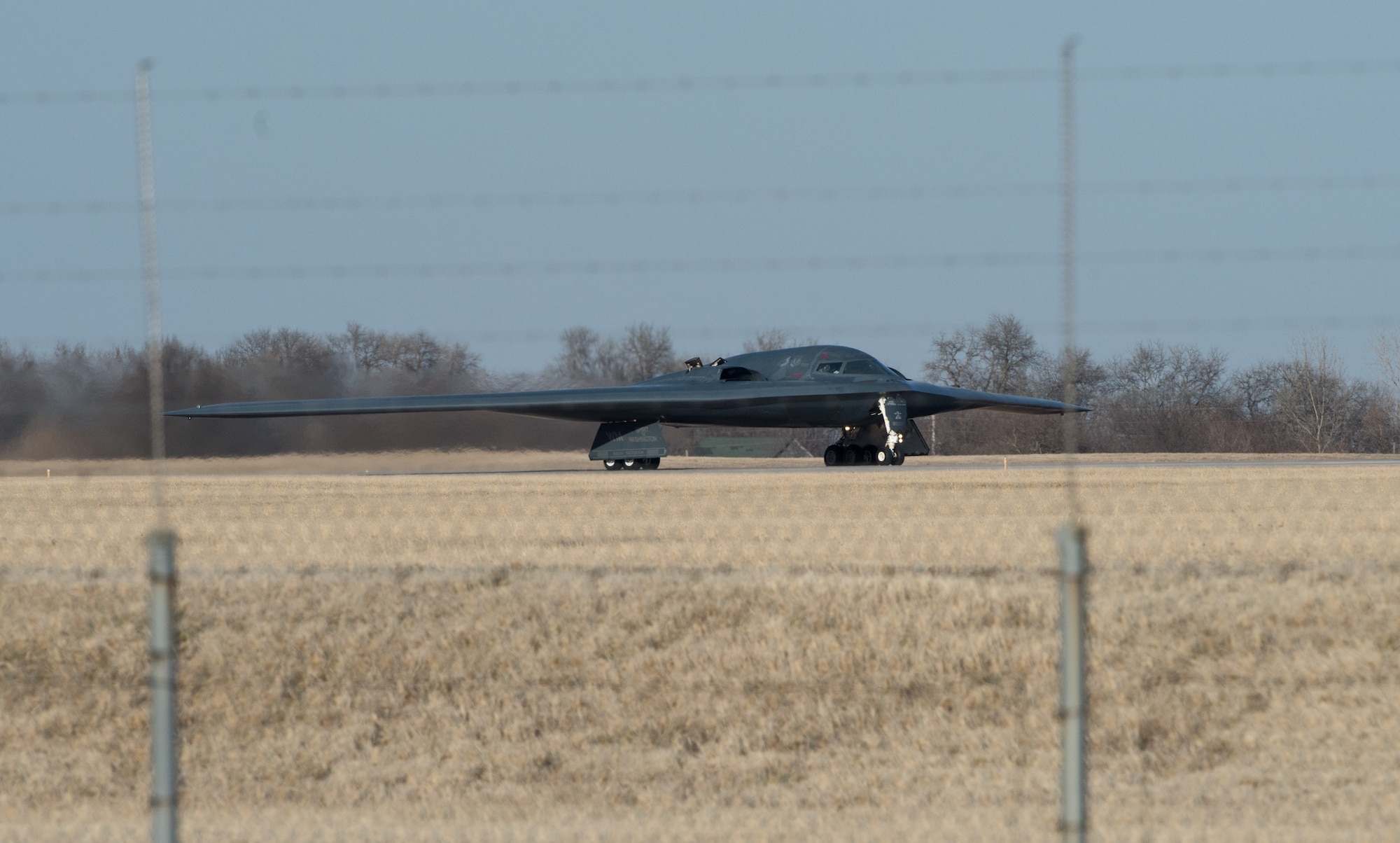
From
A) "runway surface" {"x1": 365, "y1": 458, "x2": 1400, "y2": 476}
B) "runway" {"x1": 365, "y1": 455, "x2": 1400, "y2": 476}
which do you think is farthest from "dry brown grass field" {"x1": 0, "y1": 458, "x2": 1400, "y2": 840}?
"runway surface" {"x1": 365, "y1": 458, "x2": 1400, "y2": 476}

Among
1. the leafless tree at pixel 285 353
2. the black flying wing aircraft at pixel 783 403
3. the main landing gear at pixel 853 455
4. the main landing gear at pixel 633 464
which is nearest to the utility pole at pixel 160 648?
the leafless tree at pixel 285 353

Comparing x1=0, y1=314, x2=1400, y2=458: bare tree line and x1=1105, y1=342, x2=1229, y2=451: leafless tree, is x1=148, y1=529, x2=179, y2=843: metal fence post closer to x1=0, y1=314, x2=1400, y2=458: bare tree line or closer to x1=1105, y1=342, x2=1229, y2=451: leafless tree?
x1=0, y1=314, x2=1400, y2=458: bare tree line

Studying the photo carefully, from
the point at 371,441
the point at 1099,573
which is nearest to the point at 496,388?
the point at 371,441

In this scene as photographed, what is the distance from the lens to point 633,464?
114ft

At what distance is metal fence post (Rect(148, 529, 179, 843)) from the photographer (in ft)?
16.0

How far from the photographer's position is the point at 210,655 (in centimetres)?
1145

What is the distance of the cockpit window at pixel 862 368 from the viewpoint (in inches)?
1351

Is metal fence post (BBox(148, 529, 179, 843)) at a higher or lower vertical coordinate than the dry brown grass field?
higher

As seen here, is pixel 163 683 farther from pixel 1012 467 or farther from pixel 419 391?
pixel 1012 467

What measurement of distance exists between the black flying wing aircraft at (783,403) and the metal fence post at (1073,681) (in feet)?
88.2

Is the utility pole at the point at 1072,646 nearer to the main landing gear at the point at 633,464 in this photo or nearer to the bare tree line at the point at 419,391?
the bare tree line at the point at 419,391

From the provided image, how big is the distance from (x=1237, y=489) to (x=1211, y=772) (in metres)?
14.2

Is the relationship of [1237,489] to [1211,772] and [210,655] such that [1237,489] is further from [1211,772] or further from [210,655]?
[210,655]

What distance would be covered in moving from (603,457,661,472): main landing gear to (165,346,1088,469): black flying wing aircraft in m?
0.04
